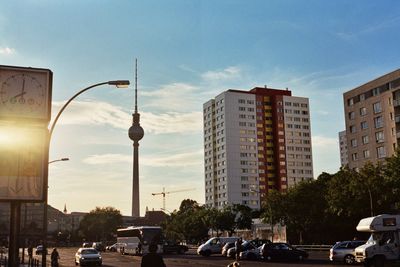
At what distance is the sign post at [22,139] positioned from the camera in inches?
444

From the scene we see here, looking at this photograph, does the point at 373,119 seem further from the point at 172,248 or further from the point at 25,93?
the point at 25,93

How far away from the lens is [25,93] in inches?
455

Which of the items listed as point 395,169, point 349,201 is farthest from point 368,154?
point 395,169

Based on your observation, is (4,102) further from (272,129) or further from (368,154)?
(272,129)

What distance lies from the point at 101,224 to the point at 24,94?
137 m

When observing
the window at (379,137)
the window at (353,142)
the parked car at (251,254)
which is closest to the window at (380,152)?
the window at (379,137)

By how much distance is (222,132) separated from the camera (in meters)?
152

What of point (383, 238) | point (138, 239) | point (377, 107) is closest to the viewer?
point (383, 238)

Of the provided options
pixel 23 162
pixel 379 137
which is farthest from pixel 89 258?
pixel 379 137

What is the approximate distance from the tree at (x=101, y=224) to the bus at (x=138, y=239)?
77353 mm

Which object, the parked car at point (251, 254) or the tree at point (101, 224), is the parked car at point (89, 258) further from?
the tree at point (101, 224)

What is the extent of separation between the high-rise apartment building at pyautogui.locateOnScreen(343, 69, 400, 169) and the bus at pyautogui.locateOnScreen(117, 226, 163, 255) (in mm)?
44972

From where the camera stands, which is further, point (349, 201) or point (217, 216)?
point (217, 216)

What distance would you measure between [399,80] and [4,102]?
8131 centimetres
